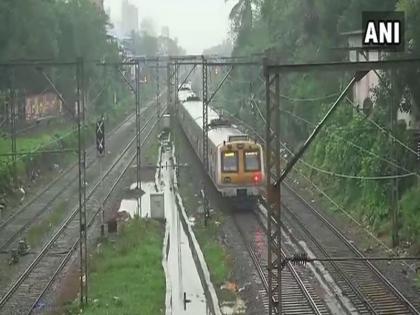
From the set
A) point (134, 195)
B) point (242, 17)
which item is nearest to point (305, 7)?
point (134, 195)

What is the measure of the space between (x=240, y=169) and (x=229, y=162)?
0.43m

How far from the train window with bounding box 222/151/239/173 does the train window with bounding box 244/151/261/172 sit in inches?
13.9

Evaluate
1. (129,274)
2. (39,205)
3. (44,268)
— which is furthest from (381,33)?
(39,205)

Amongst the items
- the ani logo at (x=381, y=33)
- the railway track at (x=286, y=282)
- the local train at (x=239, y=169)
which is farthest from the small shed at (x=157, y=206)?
the ani logo at (x=381, y=33)

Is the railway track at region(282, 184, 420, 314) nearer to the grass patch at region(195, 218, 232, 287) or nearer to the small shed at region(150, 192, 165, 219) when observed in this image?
the grass patch at region(195, 218, 232, 287)

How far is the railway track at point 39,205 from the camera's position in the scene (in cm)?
2564

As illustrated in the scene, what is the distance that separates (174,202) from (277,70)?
20.8 metres

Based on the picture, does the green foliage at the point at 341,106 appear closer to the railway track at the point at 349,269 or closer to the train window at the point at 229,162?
the railway track at the point at 349,269

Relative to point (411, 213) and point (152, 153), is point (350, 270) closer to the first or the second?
point (411, 213)

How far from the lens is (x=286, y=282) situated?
1852 cm

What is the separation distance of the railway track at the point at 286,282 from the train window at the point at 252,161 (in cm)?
260

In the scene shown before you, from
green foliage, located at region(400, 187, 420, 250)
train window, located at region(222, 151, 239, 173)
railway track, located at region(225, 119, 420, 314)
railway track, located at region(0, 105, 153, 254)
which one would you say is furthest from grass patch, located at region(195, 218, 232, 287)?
railway track, located at region(0, 105, 153, 254)

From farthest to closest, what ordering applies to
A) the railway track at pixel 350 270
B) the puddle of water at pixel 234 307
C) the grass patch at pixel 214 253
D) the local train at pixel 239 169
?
1. the local train at pixel 239 169
2. the grass patch at pixel 214 253
3. the puddle of water at pixel 234 307
4. the railway track at pixel 350 270

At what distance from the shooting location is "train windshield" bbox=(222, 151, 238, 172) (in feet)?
90.3
